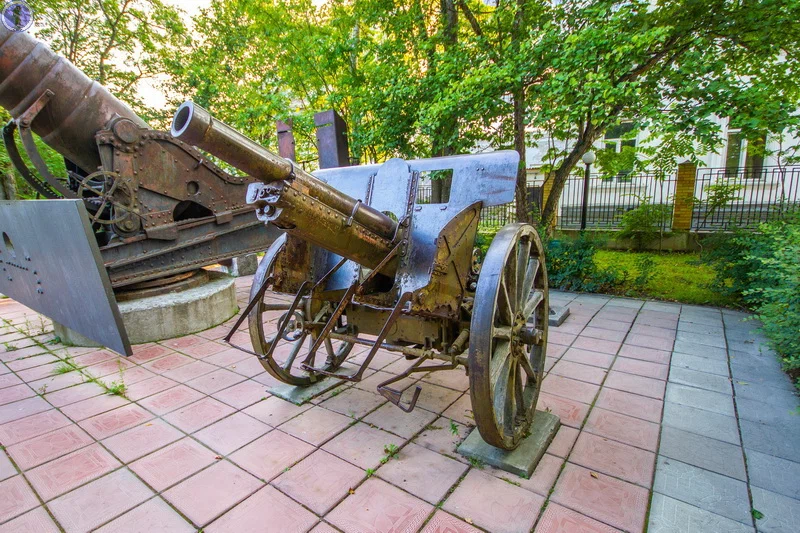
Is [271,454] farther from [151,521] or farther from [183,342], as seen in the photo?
[183,342]

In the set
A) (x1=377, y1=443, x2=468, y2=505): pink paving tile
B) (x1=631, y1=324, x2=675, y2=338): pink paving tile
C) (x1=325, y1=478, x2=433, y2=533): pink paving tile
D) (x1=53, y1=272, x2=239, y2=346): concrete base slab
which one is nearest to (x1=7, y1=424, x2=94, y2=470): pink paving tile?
(x1=53, y1=272, x2=239, y2=346): concrete base slab

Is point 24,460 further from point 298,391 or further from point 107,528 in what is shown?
point 298,391

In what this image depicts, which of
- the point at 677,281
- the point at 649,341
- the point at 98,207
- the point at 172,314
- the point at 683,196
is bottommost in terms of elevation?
the point at 649,341

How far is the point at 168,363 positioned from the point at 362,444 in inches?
88.8

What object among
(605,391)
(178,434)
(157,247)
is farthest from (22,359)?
(605,391)

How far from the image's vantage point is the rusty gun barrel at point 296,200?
4.96 feet

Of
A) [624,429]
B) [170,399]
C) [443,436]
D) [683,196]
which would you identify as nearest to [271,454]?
[443,436]

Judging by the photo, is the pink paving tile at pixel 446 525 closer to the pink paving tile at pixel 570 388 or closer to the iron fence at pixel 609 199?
the pink paving tile at pixel 570 388

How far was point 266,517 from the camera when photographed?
6.39 feet

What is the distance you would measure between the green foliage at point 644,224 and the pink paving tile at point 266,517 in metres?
9.17

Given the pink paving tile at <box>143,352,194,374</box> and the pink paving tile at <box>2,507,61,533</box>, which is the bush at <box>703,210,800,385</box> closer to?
the pink paving tile at <box>2,507,61,533</box>

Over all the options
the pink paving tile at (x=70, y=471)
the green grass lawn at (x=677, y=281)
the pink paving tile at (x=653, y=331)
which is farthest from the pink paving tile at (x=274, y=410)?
the green grass lawn at (x=677, y=281)

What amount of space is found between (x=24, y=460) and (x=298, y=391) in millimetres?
1576

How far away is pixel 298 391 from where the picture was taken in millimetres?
3152
